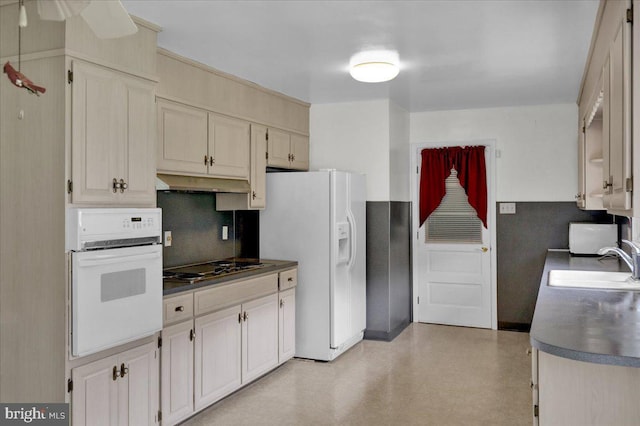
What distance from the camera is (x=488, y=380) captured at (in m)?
4.21

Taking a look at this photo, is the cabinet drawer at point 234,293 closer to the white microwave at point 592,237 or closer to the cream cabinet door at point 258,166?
the cream cabinet door at point 258,166

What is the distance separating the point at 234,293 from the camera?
149 inches

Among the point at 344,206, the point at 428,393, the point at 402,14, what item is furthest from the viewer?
the point at 344,206

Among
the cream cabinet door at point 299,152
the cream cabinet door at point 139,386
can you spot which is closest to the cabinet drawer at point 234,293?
the cream cabinet door at point 139,386

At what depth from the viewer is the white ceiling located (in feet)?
9.30

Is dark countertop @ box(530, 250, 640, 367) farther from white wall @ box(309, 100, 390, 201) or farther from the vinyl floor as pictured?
white wall @ box(309, 100, 390, 201)

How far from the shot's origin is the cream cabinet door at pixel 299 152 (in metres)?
5.22

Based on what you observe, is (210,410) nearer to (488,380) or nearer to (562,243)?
(488,380)

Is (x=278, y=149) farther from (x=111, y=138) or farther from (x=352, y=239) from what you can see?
(x=111, y=138)

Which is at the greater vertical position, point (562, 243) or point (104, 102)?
point (104, 102)

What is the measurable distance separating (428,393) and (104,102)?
288cm

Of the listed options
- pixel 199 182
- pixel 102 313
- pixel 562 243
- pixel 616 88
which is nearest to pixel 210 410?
pixel 102 313

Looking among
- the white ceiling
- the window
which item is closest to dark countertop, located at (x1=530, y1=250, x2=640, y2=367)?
the white ceiling

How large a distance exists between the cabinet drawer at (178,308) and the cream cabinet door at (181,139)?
83 cm
